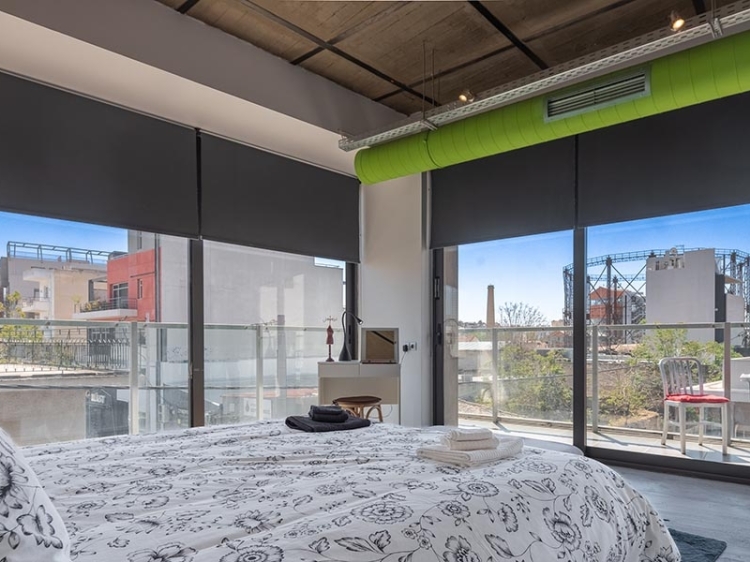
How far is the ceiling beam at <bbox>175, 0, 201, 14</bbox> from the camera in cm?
321

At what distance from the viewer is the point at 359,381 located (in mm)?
4758

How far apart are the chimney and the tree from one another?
0.06m

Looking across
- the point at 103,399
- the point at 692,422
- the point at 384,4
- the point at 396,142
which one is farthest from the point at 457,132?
the point at 103,399

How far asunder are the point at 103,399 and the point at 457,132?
317 cm

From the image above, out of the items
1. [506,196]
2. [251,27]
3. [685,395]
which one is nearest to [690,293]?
[685,395]

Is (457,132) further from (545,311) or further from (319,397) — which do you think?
(319,397)

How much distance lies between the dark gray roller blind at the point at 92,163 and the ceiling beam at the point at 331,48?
1.08m

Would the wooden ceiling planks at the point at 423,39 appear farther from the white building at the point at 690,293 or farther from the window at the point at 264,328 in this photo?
the white building at the point at 690,293

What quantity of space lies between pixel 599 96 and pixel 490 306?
218 centimetres

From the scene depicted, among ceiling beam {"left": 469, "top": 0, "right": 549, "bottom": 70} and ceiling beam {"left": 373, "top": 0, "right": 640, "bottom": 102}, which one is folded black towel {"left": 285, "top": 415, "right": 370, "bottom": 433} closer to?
ceiling beam {"left": 469, "top": 0, "right": 549, "bottom": 70}

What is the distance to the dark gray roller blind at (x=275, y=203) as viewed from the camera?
13.4 feet

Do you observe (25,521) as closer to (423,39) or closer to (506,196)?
(423,39)

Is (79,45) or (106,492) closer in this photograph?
(106,492)

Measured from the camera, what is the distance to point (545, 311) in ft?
14.9
